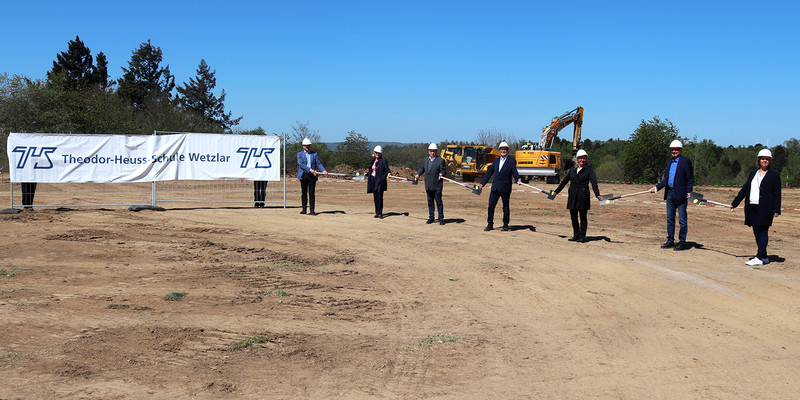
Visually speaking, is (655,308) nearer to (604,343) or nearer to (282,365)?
(604,343)

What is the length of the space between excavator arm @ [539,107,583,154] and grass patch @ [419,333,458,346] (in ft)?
119

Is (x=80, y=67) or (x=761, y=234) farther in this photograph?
(x=80, y=67)

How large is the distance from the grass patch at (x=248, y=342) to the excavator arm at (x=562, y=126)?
3713 cm

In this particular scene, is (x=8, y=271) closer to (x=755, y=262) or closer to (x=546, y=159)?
(x=755, y=262)

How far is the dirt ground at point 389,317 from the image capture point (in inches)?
205

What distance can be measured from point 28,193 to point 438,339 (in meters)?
15.2

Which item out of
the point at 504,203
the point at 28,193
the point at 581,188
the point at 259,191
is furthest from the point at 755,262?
the point at 28,193

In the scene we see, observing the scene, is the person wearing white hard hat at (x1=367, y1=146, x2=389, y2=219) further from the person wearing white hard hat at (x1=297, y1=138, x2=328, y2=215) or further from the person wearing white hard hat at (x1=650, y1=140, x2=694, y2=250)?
the person wearing white hard hat at (x1=650, y1=140, x2=694, y2=250)

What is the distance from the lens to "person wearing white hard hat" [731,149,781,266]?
10109 millimetres

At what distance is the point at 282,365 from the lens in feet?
18.1

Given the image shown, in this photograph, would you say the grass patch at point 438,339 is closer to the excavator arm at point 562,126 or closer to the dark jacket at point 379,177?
the dark jacket at point 379,177

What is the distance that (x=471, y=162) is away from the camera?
4053 cm

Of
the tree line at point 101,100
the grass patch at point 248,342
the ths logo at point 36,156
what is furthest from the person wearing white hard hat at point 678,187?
the tree line at point 101,100

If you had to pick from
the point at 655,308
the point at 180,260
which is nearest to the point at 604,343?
the point at 655,308
